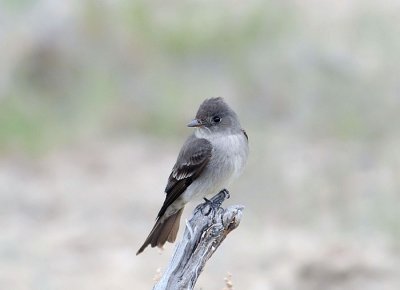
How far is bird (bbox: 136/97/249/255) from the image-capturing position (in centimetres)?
650

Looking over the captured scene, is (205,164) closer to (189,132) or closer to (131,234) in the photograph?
(131,234)

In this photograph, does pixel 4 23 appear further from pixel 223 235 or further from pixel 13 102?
pixel 223 235

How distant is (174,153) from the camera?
40.3ft

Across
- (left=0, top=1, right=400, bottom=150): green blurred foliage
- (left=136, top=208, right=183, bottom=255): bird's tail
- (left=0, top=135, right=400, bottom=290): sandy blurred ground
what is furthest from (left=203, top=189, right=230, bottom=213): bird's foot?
(left=0, top=1, right=400, bottom=150): green blurred foliage

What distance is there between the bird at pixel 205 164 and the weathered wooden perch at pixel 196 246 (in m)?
1.01

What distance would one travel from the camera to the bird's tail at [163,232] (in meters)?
6.48

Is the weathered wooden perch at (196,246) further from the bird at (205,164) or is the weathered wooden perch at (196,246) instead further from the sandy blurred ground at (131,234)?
the sandy blurred ground at (131,234)

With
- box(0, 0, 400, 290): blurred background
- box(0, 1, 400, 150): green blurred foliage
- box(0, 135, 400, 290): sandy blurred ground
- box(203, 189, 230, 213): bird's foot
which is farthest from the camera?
box(0, 1, 400, 150): green blurred foliage

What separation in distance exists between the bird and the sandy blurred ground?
2.59 m

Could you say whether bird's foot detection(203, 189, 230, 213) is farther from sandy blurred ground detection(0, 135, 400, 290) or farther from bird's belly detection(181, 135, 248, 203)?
sandy blurred ground detection(0, 135, 400, 290)

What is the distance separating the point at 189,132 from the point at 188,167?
6.00 m

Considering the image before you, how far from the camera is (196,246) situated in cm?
529

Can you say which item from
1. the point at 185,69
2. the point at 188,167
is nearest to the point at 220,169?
the point at 188,167

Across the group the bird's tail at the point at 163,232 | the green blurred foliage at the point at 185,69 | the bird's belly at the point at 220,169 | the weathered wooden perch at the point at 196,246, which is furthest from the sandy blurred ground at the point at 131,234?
the weathered wooden perch at the point at 196,246
